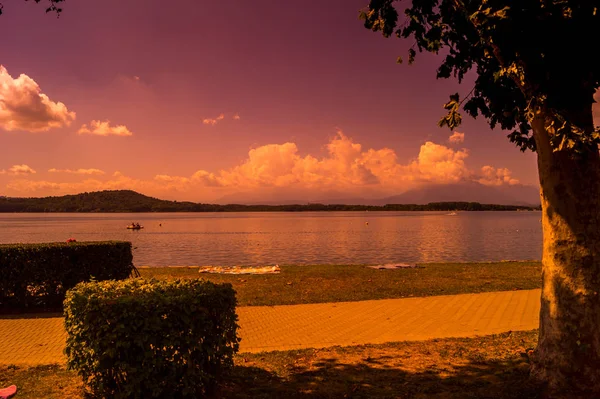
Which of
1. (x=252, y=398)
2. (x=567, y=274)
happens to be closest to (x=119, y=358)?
(x=252, y=398)

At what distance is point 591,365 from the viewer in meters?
6.23

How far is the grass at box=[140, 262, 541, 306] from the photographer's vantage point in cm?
1567

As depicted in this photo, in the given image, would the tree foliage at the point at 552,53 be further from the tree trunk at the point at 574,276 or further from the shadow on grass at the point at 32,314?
the shadow on grass at the point at 32,314

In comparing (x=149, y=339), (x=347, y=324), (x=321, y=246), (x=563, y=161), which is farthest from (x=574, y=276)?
(x=321, y=246)

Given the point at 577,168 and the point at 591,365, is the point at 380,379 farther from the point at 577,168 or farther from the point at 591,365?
the point at 577,168

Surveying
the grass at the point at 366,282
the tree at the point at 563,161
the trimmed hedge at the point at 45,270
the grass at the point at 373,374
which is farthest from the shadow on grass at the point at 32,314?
the tree at the point at 563,161

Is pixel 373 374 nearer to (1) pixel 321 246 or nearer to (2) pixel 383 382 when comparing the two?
(2) pixel 383 382

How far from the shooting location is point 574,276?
20.6 feet

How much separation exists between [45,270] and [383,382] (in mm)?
11919

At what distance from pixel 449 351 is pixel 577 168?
456cm

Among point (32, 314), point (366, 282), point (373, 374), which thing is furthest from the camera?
point (366, 282)

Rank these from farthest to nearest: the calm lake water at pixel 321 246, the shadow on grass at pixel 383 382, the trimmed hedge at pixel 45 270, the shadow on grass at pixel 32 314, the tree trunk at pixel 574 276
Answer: the calm lake water at pixel 321 246
the trimmed hedge at pixel 45 270
the shadow on grass at pixel 32 314
the shadow on grass at pixel 383 382
the tree trunk at pixel 574 276

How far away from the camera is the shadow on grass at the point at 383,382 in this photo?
665cm

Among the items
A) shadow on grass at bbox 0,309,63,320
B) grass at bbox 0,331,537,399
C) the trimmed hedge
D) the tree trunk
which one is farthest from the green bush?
the trimmed hedge
